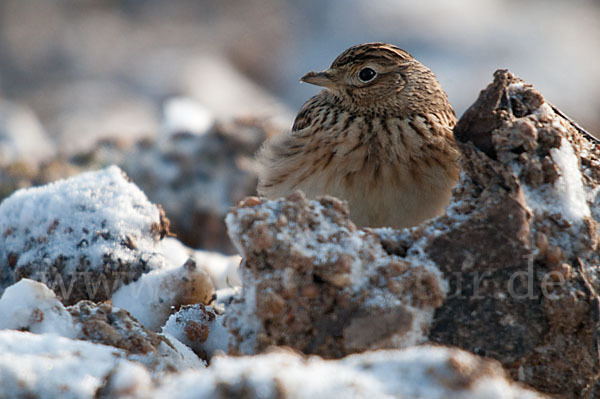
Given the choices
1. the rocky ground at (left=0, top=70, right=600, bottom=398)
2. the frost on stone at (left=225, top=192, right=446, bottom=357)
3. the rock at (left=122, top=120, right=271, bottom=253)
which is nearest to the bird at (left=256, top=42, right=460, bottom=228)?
the rocky ground at (left=0, top=70, right=600, bottom=398)

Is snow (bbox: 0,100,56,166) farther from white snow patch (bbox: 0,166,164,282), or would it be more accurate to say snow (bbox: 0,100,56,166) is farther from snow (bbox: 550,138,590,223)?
snow (bbox: 550,138,590,223)

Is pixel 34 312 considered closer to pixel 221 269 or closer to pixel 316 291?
pixel 316 291

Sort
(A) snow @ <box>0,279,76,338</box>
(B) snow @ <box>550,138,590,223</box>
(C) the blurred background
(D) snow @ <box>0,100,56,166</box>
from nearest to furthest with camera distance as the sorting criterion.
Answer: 1. (A) snow @ <box>0,279,76,338</box>
2. (B) snow @ <box>550,138,590,223</box>
3. (D) snow @ <box>0,100,56,166</box>
4. (C) the blurred background

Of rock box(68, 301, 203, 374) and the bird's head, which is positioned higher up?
the bird's head

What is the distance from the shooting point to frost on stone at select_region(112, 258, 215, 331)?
3.49 metres

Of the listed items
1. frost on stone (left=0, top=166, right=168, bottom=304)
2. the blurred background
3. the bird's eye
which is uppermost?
the blurred background

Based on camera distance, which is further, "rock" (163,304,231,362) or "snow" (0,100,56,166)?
"snow" (0,100,56,166)

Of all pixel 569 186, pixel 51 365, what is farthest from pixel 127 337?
pixel 569 186

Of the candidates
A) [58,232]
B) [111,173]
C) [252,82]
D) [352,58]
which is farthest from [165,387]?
[252,82]

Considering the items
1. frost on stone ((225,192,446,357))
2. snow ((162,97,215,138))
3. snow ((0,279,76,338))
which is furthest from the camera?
snow ((162,97,215,138))

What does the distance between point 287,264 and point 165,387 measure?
0.60m

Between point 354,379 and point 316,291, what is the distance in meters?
0.50

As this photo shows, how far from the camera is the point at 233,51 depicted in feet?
52.6

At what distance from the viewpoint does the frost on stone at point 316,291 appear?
7.77 feet
